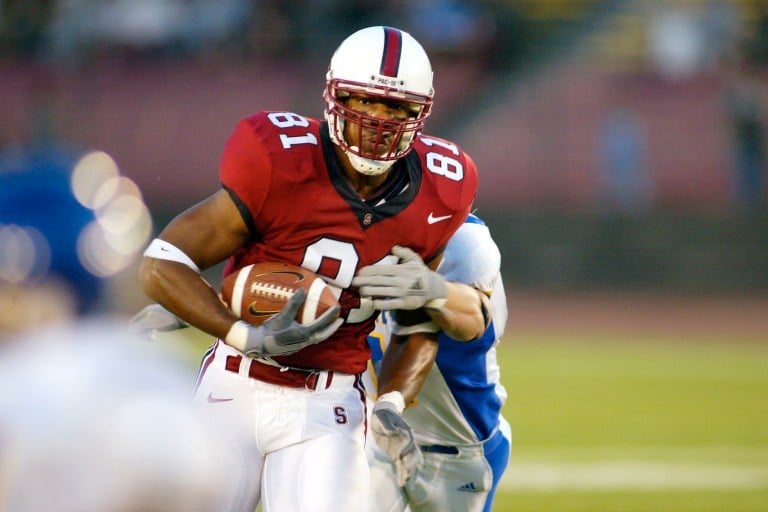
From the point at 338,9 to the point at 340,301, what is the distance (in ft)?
38.7

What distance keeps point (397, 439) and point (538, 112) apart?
11655 millimetres

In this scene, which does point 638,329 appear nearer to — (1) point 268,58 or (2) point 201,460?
(1) point 268,58

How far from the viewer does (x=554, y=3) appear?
1584cm

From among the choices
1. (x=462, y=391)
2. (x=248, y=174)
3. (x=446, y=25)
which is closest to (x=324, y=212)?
(x=248, y=174)

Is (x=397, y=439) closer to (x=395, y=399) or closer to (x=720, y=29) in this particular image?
(x=395, y=399)

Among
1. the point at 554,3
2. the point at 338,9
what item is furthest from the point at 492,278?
the point at 554,3

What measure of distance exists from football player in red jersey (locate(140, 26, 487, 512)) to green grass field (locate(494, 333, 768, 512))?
2.34 meters

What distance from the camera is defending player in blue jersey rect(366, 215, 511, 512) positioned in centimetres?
344

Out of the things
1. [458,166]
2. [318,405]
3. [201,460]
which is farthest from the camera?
[458,166]

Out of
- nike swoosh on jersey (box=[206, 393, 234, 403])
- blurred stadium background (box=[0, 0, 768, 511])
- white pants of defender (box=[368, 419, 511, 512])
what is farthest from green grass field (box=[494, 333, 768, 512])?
nike swoosh on jersey (box=[206, 393, 234, 403])

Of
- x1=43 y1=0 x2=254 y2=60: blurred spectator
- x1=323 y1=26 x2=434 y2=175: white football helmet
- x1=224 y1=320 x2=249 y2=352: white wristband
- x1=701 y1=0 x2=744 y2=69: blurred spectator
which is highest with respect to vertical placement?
x1=701 y1=0 x2=744 y2=69: blurred spectator

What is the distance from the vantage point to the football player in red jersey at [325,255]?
9.55 ft

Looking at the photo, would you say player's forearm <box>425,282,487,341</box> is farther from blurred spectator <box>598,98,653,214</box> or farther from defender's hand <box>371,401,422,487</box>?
blurred spectator <box>598,98,653,214</box>

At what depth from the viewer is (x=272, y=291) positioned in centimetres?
294
